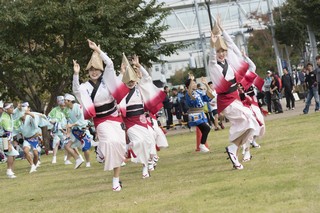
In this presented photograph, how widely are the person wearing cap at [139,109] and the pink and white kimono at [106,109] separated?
1.16m

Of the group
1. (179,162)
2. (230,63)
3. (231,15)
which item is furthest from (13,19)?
(231,15)

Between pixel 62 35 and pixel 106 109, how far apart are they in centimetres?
1930

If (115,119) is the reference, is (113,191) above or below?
below

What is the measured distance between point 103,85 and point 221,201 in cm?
387

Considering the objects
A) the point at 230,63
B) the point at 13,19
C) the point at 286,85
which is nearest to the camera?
the point at 230,63

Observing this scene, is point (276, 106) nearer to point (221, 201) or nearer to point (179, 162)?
point (179, 162)

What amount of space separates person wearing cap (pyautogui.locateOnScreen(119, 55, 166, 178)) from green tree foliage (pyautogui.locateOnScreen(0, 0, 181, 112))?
1466 cm

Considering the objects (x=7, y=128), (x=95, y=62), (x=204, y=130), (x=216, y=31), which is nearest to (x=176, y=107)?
(x=204, y=130)

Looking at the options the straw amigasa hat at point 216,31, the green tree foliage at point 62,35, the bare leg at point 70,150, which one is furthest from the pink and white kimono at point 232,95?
the green tree foliage at point 62,35

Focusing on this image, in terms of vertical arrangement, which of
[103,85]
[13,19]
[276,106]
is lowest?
[276,106]

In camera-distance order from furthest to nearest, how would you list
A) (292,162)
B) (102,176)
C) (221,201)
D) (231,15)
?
1. (231,15)
2. (102,176)
3. (292,162)
4. (221,201)

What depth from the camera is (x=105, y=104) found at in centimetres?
1237

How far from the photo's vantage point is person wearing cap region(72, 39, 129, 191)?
1221 centimetres

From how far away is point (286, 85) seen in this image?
3070 cm
